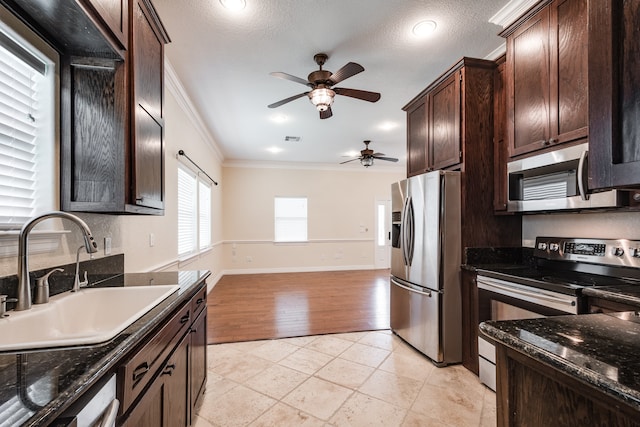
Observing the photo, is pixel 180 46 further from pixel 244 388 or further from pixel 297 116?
pixel 244 388

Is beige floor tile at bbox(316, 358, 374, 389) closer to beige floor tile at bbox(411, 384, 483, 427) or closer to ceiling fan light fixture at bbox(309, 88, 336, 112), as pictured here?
beige floor tile at bbox(411, 384, 483, 427)

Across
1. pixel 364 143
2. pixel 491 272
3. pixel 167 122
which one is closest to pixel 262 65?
pixel 167 122

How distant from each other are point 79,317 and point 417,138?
3.28m

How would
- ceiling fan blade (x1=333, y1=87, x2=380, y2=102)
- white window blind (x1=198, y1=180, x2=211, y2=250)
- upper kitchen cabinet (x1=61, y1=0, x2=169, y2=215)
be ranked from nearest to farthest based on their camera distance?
upper kitchen cabinet (x1=61, y1=0, x2=169, y2=215)
ceiling fan blade (x1=333, y1=87, x2=380, y2=102)
white window blind (x1=198, y1=180, x2=211, y2=250)

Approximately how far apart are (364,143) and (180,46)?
12.5 ft

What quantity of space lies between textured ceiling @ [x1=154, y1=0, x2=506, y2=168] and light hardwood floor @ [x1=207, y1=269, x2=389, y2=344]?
2.85 m

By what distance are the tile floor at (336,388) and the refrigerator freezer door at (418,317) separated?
0.42ft

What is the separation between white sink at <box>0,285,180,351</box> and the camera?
0.91 meters

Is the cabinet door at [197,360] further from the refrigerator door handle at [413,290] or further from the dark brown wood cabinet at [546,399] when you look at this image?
the refrigerator door handle at [413,290]

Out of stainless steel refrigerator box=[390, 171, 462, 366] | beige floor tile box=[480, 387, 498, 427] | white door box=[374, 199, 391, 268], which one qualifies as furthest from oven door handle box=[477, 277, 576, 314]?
white door box=[374, 199, 391, 268]

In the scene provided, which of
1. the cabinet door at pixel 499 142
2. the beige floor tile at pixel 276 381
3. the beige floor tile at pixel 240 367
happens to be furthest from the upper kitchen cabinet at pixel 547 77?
the beige floor tile at pixel 240 367

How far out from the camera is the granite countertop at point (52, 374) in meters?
0.58

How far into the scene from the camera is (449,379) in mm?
2406

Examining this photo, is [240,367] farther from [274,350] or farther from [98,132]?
[98,132]
